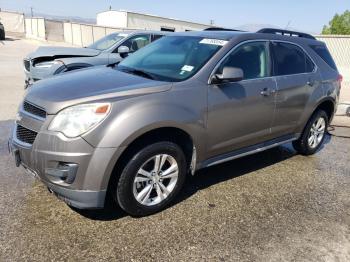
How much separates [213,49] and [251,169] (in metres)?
1.80

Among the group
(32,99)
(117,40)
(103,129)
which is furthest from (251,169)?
(117,40)

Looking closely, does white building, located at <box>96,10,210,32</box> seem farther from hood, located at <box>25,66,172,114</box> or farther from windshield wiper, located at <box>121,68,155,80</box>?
hood, located at <box>25,66,172,114</box>

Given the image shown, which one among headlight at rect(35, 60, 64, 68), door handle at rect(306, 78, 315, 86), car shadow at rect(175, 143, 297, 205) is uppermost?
door handle at rect(306, 78, 315, 86)

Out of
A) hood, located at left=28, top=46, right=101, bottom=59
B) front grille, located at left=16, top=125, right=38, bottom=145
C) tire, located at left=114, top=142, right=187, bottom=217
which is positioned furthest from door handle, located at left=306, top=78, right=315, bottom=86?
hood, located at left=28, top=46, right=101, bottom=59

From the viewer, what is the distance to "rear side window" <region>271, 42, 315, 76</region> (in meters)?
4.76

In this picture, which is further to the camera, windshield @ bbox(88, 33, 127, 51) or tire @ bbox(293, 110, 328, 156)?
windshield @ bbox(88, 33, 127, 51)

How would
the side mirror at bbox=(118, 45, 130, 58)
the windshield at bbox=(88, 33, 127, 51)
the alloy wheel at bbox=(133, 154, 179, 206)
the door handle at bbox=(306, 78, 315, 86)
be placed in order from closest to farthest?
the alloy wheel at bbox=(133, 154, 179, 206), the door handle at bbox=(306, 78, 315, 86), the side mirror at bbox=(118, 45, 130, 58), the windshield at bbox=(88, 33, 127, 51)

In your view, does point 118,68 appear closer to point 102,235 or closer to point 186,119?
point 186,119

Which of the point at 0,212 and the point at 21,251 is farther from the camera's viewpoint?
the point at 0,212

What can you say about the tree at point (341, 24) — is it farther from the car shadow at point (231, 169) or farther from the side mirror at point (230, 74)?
the side mirror at point (230, 74)

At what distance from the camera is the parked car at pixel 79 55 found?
8.27 m

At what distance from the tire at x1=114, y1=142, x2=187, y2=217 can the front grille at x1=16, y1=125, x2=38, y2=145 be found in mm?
854

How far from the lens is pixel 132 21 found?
36344 millimetres

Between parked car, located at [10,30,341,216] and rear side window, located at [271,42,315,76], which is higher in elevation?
rear side window, located at [271,42,315,76]
